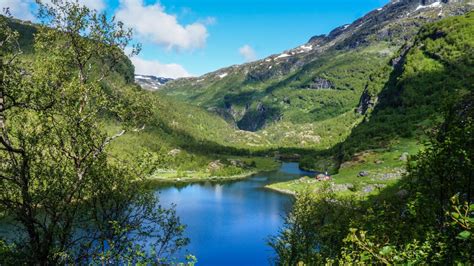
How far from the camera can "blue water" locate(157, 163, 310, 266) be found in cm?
10781

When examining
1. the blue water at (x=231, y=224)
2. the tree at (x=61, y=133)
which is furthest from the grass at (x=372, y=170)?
the tree at (x=61, y=133)

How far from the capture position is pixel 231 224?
142000mm

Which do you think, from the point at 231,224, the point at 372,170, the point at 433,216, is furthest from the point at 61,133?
the point at 372,170

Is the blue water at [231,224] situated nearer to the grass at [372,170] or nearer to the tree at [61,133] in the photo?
the grass at [372,170]

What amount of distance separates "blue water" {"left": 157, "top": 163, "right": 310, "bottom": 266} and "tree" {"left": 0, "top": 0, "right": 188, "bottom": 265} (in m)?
44.7

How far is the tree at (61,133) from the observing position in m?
20.9

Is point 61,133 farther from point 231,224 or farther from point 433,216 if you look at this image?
point 231,224

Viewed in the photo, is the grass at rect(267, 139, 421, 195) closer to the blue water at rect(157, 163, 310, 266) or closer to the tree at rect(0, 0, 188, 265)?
the blue water at rect(157, 163, 310, 266)

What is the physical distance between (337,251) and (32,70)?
4182 centimetres

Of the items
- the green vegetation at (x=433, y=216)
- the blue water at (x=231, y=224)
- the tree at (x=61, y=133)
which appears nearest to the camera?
the green vegetation at (x=433, y=216)

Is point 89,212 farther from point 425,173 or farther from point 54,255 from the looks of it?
point 425,173

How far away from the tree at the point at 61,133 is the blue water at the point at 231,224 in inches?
1759

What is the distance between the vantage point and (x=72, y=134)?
80.4ft

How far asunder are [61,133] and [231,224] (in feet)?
403
